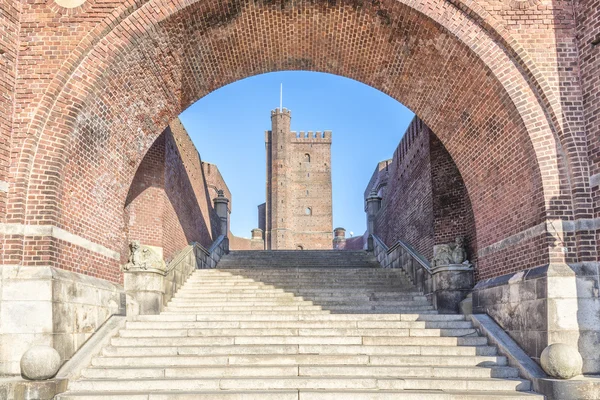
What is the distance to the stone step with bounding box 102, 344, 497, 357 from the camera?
7.78m

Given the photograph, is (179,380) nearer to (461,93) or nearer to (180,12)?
(180,12)

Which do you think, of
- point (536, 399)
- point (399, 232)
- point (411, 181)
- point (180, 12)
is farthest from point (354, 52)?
point (399, 232)

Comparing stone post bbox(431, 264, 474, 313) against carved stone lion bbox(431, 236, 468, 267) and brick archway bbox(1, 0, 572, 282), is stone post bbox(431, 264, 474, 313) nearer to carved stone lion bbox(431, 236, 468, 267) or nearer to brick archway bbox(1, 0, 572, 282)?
carved stone lion bbox(431, 236, 468, 267)

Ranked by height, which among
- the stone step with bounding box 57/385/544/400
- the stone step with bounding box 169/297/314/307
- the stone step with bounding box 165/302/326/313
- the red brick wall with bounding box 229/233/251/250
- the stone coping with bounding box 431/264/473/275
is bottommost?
the stone step with bounding box 57/385/544/400

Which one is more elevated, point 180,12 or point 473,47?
point 180,12

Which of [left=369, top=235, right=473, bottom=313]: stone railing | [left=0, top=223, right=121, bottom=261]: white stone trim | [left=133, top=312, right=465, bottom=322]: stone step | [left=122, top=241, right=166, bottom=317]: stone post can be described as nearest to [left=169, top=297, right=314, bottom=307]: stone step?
[left=122, top=241, right=166, bottom=317]: stone post

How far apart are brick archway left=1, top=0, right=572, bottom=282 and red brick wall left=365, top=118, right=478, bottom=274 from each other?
12.3ft

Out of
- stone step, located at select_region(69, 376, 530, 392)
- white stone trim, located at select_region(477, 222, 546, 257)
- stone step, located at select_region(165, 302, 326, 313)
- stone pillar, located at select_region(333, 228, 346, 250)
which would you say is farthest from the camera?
stone pillar, located at select_region(333, 228, 346, 250)

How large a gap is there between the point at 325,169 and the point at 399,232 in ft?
105

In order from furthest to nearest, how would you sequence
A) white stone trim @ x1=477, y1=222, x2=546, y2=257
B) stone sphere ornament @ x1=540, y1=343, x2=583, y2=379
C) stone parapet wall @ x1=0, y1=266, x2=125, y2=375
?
1. white stone trim @ x1=477, y1=222, x2=546, y2=257
2. stone parapet wall @ x1=0, y1=266, x2=125, y2=375
3. stone sphere ornament @ x1=540, y1=343, x2=583, y2=379

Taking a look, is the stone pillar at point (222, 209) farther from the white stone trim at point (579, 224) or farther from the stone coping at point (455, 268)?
the white stone trim at point (579, 224)

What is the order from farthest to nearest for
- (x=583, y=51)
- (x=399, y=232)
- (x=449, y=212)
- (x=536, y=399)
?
(x=399, y=232), (x=449, y=212), (x=583, y=51), (x=536, y=399)

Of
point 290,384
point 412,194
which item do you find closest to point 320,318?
point 290,384

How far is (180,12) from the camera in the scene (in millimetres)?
8406
